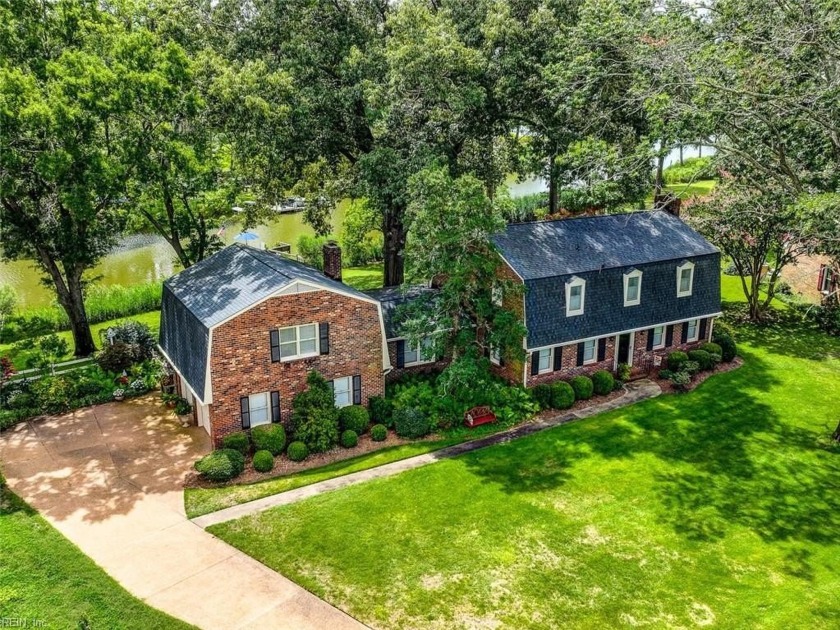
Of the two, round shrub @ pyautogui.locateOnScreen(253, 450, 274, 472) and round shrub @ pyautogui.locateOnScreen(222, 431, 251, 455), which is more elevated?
round shrub @ pyautogui.locateOnScreen(222, 431, 251, 455)

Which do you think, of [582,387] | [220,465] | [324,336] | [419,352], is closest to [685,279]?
[582,387]

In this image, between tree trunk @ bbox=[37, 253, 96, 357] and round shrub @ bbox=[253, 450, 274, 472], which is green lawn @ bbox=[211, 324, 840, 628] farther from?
tree trunk @ bbox=[37, 253, 96, 357]

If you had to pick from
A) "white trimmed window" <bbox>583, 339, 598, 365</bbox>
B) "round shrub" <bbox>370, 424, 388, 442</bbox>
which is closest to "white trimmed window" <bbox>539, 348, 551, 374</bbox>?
"white trimmed window" <bbox>583, 339, 598, 365</bbox>

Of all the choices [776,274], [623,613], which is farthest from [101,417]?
[776,274]

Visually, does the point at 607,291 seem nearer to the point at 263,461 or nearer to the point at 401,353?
the point at 401,353

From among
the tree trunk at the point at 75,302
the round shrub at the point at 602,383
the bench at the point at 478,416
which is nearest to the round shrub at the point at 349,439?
the bench at the point at 478,416
